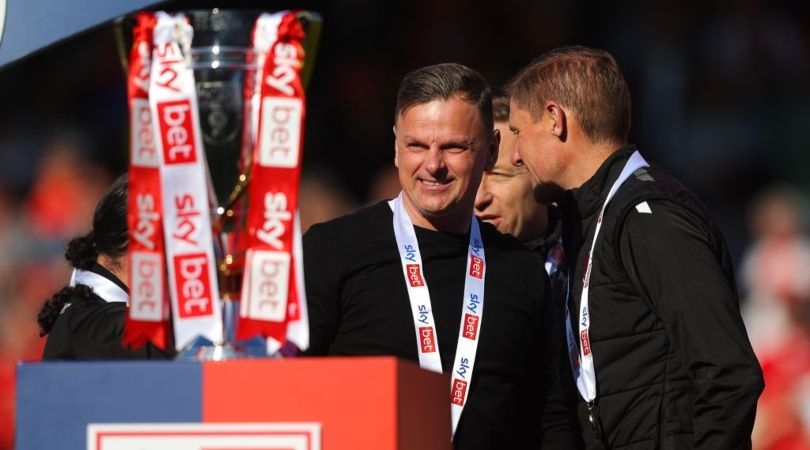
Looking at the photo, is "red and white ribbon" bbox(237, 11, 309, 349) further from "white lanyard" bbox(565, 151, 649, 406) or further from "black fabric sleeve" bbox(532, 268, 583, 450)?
"white lanyard" bbox(565, 151, 649, 406)

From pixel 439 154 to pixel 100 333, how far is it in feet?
3.21

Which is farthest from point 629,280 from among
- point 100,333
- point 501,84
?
point 501,84

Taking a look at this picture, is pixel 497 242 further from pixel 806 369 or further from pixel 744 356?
pixel 806 369

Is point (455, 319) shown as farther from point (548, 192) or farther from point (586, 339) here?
point (548, 192)

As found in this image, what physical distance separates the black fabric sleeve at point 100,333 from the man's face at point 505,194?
145cm

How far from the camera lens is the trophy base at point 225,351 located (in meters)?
2.51

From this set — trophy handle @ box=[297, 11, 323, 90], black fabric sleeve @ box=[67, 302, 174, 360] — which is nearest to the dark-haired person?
black fabric sleeve @ box=[67, 302, 174, 360]

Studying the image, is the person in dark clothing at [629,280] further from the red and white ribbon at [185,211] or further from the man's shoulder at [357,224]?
the red and white ribbon at [185,211]

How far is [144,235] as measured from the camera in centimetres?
256

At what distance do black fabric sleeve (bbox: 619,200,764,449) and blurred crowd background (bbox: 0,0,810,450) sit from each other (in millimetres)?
4331

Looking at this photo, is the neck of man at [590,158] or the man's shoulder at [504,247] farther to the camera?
the neck of man at [590,158]

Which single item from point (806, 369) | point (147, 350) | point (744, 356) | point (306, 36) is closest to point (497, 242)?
point (744, 356)

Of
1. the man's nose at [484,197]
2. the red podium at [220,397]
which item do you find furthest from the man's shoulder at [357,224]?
the red podium at [220,397]

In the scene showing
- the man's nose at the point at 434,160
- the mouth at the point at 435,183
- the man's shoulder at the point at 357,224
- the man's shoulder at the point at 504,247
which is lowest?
the man's shoulder at the point at 504,247
